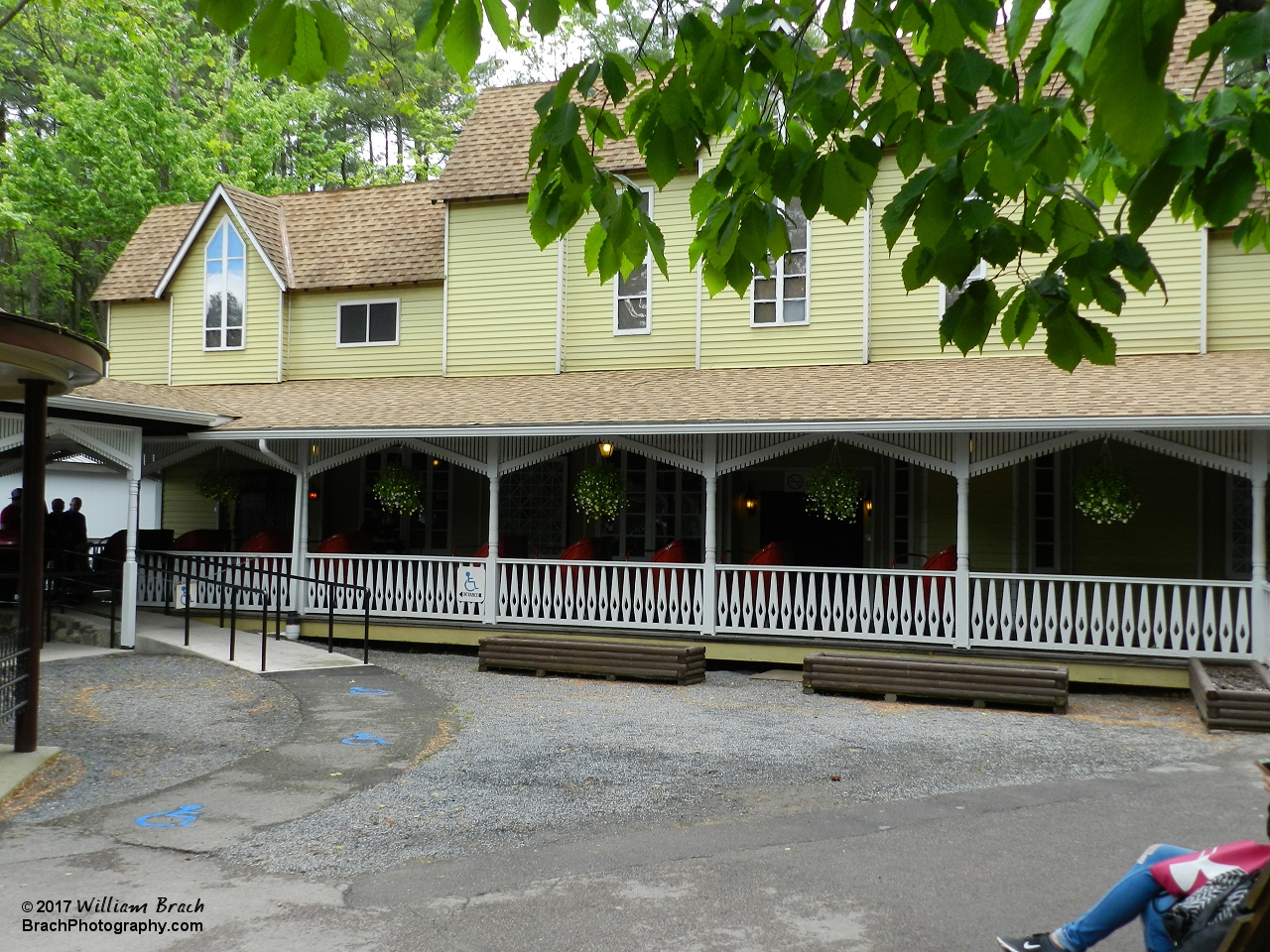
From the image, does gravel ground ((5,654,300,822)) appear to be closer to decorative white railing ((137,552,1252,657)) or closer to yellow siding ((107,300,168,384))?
decorative white railing ((137,552,1252,657))

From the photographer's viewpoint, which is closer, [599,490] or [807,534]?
[599,490]

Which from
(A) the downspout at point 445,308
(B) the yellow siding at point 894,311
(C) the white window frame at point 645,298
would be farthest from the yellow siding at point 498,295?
(B) the yellow siding at point 894,311

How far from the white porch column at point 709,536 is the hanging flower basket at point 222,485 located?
9.69 meters

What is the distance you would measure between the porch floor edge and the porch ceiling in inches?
112

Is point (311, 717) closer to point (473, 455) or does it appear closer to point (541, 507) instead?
point (473, 455)

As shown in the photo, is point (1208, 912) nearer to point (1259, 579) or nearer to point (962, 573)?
point (1259, 579)

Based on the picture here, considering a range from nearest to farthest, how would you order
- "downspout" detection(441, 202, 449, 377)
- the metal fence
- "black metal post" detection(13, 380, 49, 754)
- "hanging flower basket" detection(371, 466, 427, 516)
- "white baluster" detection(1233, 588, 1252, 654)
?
the metal fence → "black metal post" detection(13, 380, 49, 754) → "white baluster" detection(1233, 588, 1252, 654) → "hanging flower basket" detection(371, 466, 427, 516) → "downspout" detection(441, 202, 449, 377)

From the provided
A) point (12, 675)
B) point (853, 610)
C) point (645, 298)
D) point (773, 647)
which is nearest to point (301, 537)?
point (645, 298)

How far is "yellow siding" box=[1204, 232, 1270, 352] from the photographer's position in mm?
15242

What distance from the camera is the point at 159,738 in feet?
33.5

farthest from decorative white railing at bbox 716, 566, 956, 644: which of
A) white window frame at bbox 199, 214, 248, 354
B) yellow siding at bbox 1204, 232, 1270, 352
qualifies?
white window frame at bbox 199, 214, 248, 354

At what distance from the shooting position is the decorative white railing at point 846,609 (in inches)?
566

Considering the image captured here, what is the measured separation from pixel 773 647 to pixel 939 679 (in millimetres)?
2767

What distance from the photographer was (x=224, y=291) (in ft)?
70.8
